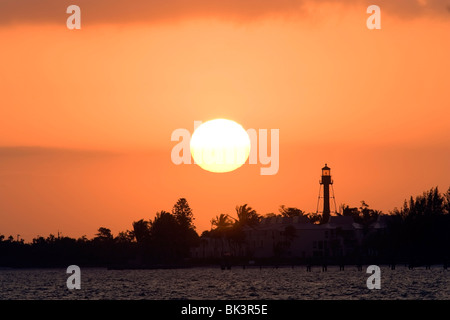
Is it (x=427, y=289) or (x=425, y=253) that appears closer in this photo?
(x=427, y=289)

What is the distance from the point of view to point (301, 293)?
99000 millimetres
